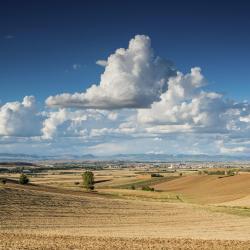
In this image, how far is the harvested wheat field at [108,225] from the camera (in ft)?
131

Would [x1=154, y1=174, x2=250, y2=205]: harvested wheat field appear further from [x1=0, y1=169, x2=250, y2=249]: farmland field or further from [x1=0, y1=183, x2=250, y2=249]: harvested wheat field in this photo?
[x1=0, y1=183, x2=250, y2=249]: harvested wheat field

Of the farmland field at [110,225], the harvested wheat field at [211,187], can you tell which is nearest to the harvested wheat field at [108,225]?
the farmland field at [110,225]

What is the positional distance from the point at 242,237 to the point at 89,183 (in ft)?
383

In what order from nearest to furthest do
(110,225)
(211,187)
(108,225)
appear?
(108,225) < (110,225) < (211,187)

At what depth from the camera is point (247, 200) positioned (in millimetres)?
102188

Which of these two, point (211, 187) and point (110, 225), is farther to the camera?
point (211, 187)

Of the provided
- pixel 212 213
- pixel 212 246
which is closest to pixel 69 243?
pixel 212 246

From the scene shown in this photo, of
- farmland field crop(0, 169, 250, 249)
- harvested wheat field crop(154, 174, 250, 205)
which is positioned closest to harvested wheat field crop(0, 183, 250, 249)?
farmland field crop(0, 169, 250, 249)

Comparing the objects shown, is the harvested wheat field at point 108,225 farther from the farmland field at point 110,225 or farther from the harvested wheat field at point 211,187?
the harvested wheat field at point 211,187

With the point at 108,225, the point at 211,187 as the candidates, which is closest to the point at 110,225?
the point at 108,225

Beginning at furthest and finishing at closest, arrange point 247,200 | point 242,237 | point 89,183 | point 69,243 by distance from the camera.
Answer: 1. point 89,183
2. point 247,200
3. point 242,237
4. point 69,243

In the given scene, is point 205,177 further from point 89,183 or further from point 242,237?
point 242,237

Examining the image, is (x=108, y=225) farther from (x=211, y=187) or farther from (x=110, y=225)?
(x=211, y=187)

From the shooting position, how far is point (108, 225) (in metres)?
61.5
